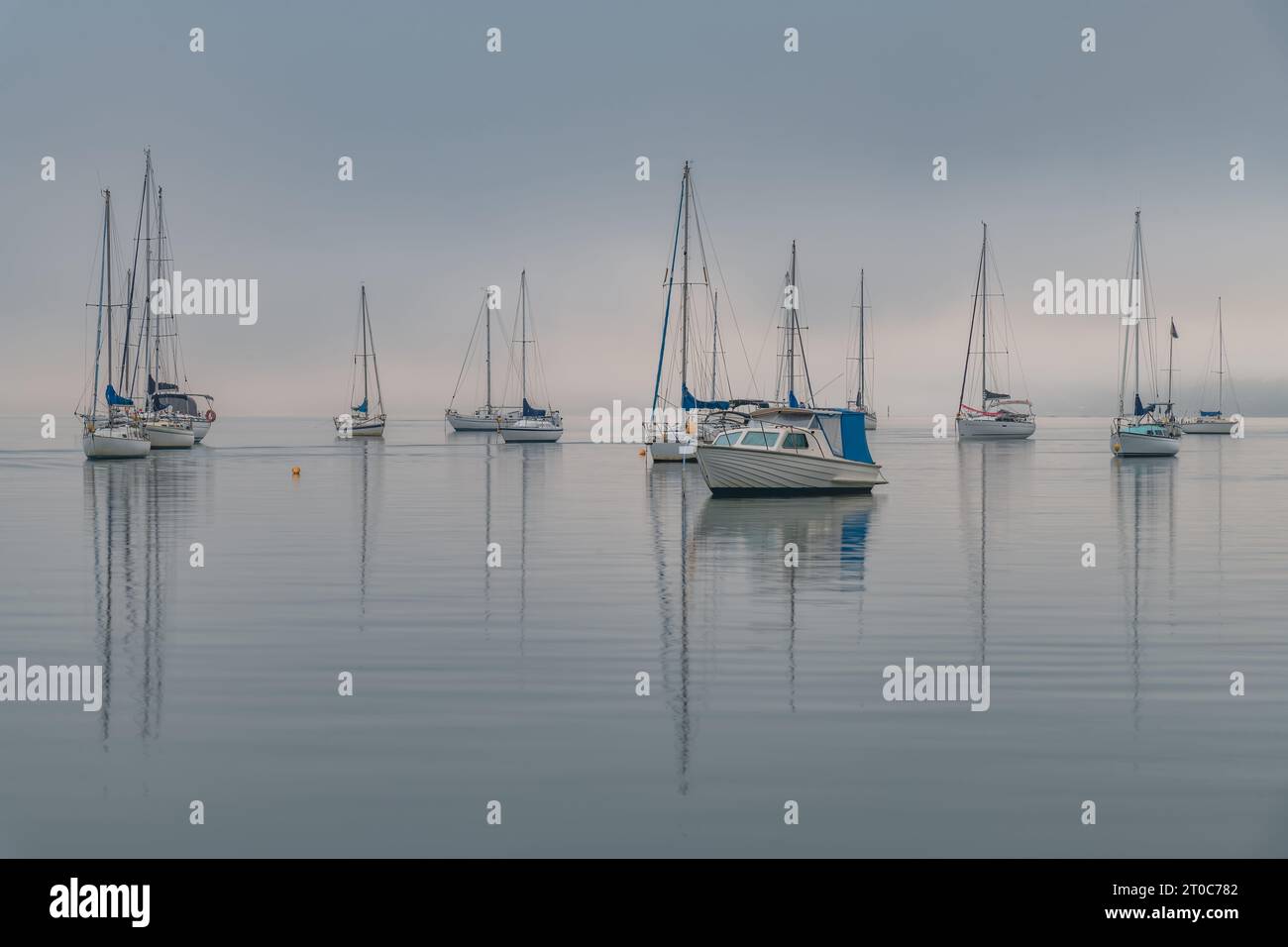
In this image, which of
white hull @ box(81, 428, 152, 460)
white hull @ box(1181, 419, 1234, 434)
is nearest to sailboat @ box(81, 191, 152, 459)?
white hull @ box(81, 428, 152, 460)

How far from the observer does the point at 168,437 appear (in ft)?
287

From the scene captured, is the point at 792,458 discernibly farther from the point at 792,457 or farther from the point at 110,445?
the point at 110,445

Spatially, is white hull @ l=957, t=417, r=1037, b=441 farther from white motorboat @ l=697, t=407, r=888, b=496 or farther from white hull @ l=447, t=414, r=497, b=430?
white motorboat @ l=697, t=407, r=888, b=496

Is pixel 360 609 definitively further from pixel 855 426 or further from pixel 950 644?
pixel 855 426

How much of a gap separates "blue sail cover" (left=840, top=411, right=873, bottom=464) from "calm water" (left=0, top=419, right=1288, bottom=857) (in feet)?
45.1

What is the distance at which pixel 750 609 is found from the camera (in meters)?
18.8

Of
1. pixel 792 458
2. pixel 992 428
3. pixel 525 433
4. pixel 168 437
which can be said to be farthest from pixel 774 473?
pixel 992 428

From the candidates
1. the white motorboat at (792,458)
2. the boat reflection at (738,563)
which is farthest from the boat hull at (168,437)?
the white motorboat at (792,458)

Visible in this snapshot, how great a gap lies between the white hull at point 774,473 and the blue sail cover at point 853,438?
0.89 m

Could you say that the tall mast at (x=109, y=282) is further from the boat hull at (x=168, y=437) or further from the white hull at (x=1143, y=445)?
the white hull at (x=1143, y=445)

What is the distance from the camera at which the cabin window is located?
43.8 metres

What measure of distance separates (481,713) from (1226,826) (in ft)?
21.8

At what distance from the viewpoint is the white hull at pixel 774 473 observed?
142 feet
